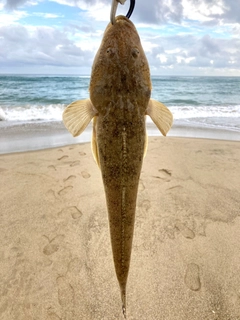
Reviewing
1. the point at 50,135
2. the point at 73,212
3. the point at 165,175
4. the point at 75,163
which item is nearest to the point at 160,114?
the point at 73,212

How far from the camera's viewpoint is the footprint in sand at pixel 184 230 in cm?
339

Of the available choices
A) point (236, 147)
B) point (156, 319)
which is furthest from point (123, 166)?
point (236, 147)

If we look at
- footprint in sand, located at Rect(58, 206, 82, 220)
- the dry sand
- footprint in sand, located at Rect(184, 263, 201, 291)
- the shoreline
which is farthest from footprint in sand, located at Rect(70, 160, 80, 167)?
footprint in sand, located at Rect(184, 263, 201, 291)

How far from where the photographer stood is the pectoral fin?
4.78ft

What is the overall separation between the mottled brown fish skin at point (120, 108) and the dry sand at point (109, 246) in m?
1.59

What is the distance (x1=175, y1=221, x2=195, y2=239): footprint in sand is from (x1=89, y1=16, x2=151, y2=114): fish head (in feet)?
8.00

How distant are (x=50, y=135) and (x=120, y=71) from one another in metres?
7.78

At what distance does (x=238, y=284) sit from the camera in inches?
110

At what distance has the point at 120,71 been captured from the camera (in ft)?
4.60

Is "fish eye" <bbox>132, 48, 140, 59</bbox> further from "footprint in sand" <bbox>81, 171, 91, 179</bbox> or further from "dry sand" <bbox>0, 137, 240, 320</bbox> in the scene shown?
"footprint in sand" <bbox>81, 171, 91, 179</bbox>

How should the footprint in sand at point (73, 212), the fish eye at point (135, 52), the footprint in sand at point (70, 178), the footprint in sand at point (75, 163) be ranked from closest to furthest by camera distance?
the fish eye at point (135, 52)
the footprint in sand at point (73, 212)
the footprint in sand at point (70, 178)
the footprint in sand at point (75, 163)

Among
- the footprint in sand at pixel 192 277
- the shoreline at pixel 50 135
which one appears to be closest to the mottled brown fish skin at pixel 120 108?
the footprint in sand at pixel 192 277

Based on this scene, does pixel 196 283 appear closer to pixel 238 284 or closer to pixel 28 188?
pixel 238 284

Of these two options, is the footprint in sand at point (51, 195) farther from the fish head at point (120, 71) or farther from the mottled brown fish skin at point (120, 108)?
the fish head at point (120, 71)
